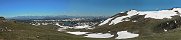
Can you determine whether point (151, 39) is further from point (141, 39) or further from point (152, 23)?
point (152, 23)

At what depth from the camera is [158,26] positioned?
171m

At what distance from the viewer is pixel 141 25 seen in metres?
192

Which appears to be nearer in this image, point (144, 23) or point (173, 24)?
point (173, 24)

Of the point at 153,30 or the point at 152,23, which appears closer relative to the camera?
the point at 153,30

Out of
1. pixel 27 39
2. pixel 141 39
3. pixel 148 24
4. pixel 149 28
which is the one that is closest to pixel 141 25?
pixel 148 24

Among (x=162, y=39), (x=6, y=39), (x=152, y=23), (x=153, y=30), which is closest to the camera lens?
(x=6, y=39)

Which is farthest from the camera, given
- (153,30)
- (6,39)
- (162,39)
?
(153,30)

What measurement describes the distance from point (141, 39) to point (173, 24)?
64.4 m

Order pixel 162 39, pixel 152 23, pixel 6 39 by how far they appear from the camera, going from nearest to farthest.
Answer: pixel 6 39
pixel 162 39
pixel 152 23

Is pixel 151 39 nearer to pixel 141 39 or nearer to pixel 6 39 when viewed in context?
pixel 141 39

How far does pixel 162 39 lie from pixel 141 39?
609 cm

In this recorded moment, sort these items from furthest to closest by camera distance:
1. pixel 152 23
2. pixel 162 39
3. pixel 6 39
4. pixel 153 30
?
pixel 152 23
pixel 153 30
pixel 162 39
pixel 6 39

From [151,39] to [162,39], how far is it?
124 inches

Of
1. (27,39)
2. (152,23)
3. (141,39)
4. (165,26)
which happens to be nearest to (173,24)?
(165,26)
